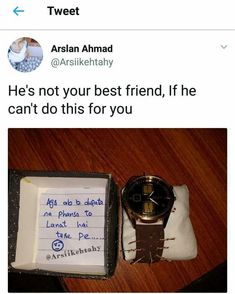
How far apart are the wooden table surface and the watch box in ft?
0.24

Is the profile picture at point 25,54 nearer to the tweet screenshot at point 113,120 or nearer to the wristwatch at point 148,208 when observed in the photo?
the tweet screenshot at point 113,120

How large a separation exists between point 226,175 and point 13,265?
1.42 ft

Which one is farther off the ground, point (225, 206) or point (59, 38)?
point (59, 38)

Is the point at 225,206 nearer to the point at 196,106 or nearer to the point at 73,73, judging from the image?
the point at 196,106

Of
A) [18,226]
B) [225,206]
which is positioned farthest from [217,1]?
[18,226]

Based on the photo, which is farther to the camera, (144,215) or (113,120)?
(113,120)

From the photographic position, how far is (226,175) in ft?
2.15

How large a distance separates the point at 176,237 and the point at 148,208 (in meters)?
0.11

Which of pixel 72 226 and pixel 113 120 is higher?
pixel 113 120

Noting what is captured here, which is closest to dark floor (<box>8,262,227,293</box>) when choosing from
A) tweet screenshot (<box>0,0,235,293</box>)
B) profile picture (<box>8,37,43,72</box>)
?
tweet screenshot (<box>0,0,235,293</box>)

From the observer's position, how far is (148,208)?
502 millimetres

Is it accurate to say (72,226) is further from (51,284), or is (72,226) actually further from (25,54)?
(25,54)

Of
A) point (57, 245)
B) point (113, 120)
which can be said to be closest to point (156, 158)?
point (113, 120)

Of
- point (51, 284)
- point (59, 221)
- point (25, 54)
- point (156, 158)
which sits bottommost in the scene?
point (51, 284)
